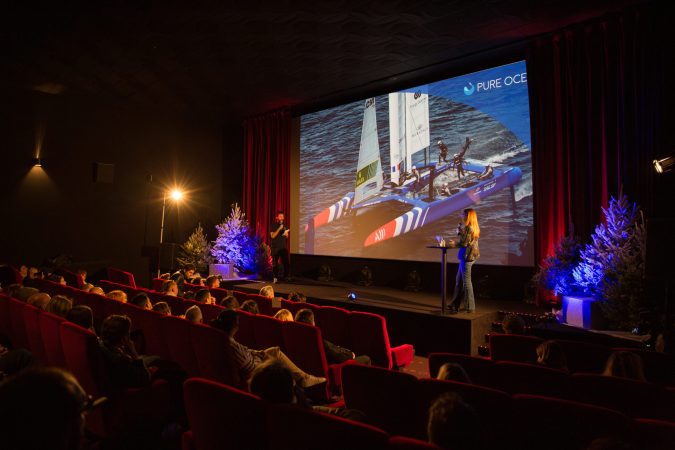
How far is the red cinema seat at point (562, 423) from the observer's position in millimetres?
1564

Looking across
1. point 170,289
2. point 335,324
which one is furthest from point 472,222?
point 170,289

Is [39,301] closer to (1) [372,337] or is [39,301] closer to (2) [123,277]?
(1) [372,337]

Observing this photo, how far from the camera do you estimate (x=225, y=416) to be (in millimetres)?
1729

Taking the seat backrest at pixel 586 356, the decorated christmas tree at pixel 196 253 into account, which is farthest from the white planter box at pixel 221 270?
the seat backrest at pixel 586 356

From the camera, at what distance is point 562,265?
590 centimetres

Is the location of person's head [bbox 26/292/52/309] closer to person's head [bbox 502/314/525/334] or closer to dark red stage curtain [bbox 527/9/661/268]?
person's head [bbox 502/314/525/334]

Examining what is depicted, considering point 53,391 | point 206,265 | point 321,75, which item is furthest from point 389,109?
point 53,391

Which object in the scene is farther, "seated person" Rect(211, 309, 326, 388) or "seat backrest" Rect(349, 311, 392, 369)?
"seat backrest" Rect(349, 311, 392, 369)

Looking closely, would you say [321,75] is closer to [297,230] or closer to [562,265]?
[297,230]

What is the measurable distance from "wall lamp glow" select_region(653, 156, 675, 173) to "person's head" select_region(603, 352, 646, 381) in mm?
3206

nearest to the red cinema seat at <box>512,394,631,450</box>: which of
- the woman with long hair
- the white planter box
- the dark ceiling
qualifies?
the woman with long hair

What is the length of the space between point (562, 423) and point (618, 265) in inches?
167

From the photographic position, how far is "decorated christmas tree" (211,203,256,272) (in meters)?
10.5

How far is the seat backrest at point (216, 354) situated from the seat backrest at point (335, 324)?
1.34m
